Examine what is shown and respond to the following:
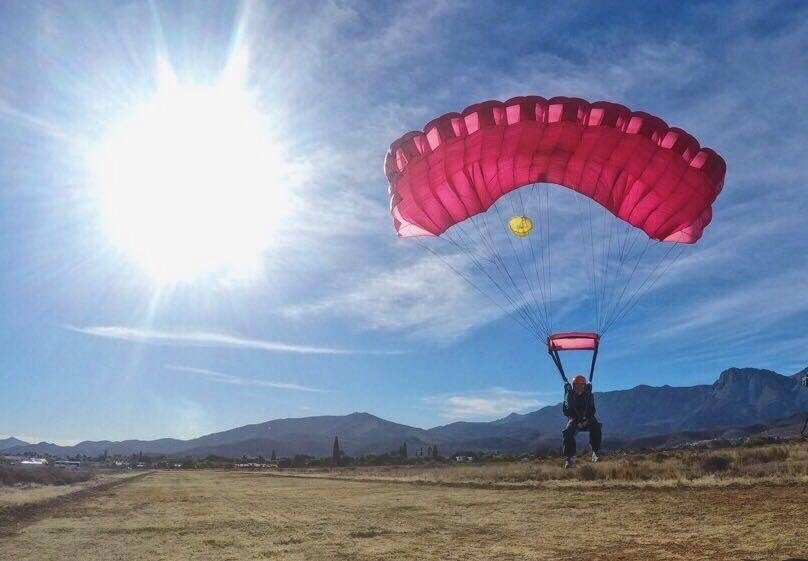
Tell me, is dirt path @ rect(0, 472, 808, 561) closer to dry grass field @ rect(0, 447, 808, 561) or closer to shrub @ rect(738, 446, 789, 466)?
dry grass field @ rect(0, 447, 808, 561)

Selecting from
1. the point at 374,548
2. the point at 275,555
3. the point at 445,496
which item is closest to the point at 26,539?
the point at 275,555

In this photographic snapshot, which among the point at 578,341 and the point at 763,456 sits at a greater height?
the point at 578,341

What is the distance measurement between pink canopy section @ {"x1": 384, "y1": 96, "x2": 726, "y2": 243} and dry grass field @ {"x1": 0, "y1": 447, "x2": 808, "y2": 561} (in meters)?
8.38

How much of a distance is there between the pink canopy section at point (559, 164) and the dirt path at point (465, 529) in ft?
27.2

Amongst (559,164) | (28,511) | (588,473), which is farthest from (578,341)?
(28,511)

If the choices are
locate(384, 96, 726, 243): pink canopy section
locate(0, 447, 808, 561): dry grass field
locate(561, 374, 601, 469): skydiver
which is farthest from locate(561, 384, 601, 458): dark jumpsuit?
locate(384, 96, 726, 243): pink canopy section

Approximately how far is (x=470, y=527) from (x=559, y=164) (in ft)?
35.4

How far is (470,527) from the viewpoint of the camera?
652 inches

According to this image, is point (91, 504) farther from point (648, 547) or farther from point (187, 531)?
point (648, 547)

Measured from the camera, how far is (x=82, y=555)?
45.8 ft

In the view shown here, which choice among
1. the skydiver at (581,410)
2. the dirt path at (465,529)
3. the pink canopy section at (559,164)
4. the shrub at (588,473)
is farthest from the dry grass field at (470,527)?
the pink canopy section at (559,164)

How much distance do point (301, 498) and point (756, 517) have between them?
20671mm

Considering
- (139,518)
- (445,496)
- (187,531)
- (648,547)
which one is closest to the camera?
(648,547)

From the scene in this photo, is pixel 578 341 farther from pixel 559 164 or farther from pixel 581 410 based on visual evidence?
pixel 559 164
